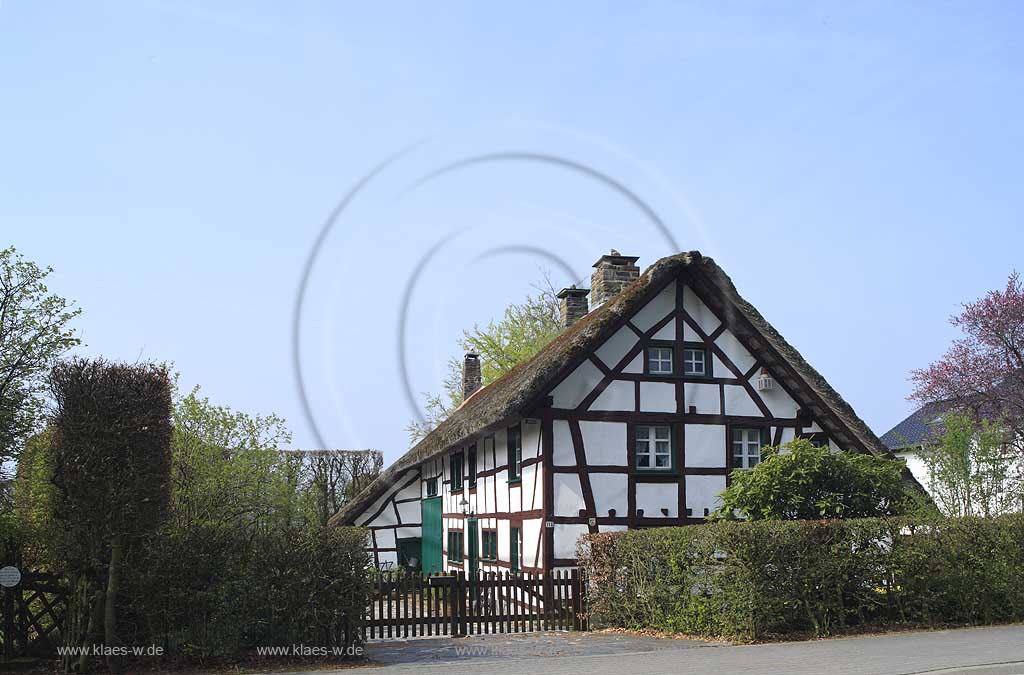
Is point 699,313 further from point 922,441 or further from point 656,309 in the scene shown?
point 922,441

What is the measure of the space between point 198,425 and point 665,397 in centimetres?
1226

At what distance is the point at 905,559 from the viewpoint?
1377cm

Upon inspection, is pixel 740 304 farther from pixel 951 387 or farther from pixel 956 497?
pixel 951 387

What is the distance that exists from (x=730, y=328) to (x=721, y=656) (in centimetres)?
847

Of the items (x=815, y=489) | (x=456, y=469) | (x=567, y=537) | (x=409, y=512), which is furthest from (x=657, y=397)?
(x=409, y=512)

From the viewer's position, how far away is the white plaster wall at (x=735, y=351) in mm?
18938

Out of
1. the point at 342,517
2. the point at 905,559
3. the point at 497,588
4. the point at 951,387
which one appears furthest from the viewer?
the point at 951,387

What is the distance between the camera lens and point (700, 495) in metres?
18.2

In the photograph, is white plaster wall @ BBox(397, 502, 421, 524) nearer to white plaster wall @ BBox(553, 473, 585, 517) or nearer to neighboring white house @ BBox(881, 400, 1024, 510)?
white plaster wall @ BBox(553, 473, 585, 517)

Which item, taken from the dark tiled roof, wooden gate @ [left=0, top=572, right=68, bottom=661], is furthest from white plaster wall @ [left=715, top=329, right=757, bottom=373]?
the dark tiled roof

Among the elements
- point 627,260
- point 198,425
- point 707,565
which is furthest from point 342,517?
point 707,565

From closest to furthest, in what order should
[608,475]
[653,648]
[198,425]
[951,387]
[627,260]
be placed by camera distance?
[653,648], [608,475], [627,260], [198,425], [951,387]

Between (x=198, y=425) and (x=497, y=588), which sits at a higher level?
(x=198, y=425)

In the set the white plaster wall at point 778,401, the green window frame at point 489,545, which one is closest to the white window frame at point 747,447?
the white plaster wall at point 778,401
